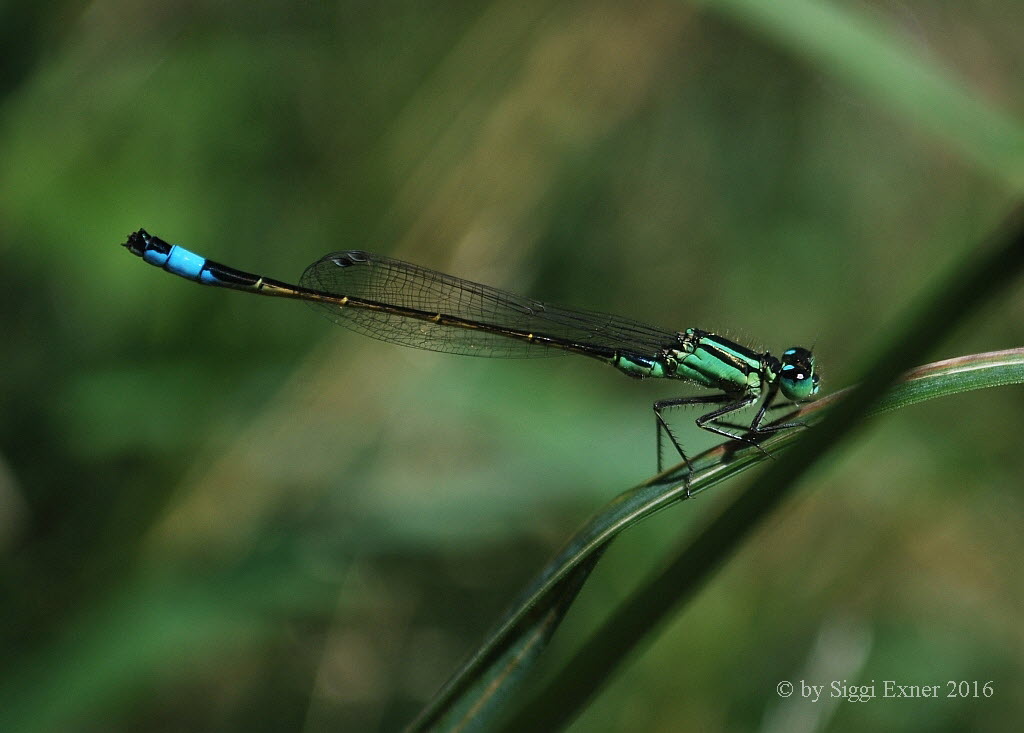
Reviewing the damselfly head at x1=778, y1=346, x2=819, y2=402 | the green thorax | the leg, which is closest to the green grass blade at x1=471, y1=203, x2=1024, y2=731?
the leg

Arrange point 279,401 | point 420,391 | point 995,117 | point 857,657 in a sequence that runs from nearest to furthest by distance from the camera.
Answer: point 995,117, point 857,657, point 279,401, point 420,391

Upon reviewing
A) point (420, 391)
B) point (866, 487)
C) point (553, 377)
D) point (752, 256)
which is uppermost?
point (752, 256)

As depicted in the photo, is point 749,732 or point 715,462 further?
point 749,732

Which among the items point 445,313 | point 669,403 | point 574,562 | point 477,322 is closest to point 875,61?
point 669,403

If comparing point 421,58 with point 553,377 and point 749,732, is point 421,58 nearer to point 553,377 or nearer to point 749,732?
point 553,377

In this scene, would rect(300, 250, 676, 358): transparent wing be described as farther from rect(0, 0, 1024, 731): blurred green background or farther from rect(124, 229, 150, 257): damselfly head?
rect(124, 229, 150, 257): damselfly head

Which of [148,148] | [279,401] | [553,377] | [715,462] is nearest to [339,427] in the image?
[279,401]

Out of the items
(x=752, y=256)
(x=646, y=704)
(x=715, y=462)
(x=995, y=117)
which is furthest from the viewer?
(x=752, y=256)

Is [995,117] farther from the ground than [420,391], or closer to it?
farther from the ground
